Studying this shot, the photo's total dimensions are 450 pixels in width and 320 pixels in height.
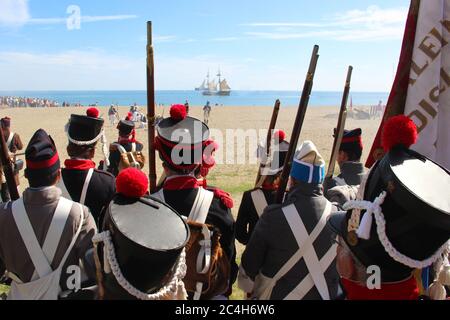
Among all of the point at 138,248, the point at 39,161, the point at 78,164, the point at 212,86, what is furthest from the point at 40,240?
the point at 212,86

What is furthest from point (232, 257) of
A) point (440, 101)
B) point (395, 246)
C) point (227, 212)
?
point (440, 101)

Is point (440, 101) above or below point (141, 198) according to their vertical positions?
above

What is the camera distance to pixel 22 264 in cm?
285

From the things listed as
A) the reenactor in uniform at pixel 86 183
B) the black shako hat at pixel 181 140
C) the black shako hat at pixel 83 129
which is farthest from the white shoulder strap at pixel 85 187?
the black shako hat at pixel 181 140

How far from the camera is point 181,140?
11.0ft

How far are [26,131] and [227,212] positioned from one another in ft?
78.0

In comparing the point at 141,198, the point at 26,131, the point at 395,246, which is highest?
the point at 141,198

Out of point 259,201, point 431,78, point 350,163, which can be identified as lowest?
point 259,201

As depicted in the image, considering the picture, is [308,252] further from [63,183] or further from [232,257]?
[63,183]

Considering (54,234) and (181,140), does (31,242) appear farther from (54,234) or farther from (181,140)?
(181,140)

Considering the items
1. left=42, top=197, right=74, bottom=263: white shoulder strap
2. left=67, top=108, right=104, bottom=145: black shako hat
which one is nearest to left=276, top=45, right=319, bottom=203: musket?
left=42, top=197, right=74, bottom=263: white shoulder strap

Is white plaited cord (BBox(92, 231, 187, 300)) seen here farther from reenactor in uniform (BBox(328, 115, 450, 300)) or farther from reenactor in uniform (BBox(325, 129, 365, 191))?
reenactor in uniform (BBox(325, 129, 365, 191))

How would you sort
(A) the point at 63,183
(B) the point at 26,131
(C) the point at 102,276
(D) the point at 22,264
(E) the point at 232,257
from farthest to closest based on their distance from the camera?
(B) the point at 26,131 < (A) the point at 63,183 < (E) the point at 232,257 < (D) the point at 22,264 < (C) the point at 102,276

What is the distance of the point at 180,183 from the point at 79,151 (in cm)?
158
